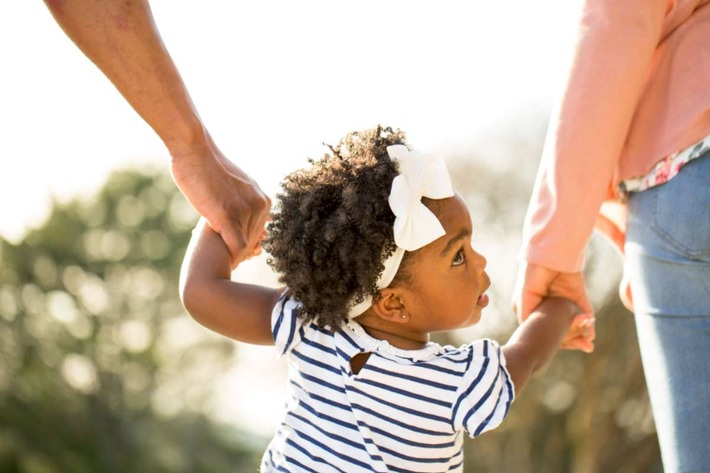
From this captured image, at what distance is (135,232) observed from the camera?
71.7ft

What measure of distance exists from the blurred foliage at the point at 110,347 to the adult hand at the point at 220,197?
16.6 metres

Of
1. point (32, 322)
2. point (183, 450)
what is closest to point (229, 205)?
point (183, 450)

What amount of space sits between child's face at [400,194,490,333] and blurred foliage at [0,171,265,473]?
1676 cm

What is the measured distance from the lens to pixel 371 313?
202cm

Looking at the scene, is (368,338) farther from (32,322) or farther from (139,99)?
(32,322)

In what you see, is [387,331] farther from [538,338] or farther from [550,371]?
[550,371]

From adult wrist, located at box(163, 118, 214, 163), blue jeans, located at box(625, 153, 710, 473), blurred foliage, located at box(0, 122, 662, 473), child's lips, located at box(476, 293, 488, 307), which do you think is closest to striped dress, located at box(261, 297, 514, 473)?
A: child's lips, located at box(476, 293, 488, 307)

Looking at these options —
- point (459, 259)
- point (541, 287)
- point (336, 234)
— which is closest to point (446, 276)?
point (459, 259)

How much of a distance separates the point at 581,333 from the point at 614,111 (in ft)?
2.38

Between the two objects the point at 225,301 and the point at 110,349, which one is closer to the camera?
the point at 225,301

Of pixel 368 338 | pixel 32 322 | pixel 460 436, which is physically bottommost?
pixel 460 436

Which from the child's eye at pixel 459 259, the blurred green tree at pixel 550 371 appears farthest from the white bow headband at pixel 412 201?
the blurred green tree at pixel 550 371

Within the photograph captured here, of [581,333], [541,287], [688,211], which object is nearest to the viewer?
[688,211]

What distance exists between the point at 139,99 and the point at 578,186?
1.12 m
